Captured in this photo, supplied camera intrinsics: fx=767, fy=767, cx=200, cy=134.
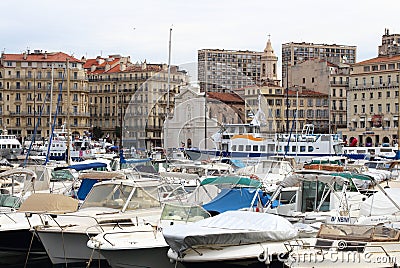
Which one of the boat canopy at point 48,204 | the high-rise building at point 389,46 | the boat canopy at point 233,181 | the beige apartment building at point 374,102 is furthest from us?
the high-rise building at point 389,46

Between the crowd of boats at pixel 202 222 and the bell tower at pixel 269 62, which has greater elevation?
the bell tower at pixel 269 62

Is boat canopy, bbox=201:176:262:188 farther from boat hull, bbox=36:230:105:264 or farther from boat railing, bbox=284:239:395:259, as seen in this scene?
boat railing, bbox=284:239:395:259

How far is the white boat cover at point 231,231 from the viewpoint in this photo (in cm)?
1542

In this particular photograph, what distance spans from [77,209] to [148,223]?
366cm

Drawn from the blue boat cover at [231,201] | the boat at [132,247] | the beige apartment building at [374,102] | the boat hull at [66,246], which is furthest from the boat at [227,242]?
the beige apartment building at [374,102]

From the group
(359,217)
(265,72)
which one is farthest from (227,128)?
(265,72)

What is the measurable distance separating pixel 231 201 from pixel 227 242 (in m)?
6.96

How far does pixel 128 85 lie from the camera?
369 ft

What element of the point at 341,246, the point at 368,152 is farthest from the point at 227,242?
the point at 368,152

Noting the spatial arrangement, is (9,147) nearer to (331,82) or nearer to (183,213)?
(331,82)

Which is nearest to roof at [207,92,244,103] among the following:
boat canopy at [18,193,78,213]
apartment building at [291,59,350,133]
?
boat canopy at [18,193,78,213]

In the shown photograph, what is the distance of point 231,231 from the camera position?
15672mm

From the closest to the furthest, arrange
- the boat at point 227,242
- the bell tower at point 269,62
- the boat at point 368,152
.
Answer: the boat at point 227,242
the boat at point 368,152
the bell tower at point 269,62

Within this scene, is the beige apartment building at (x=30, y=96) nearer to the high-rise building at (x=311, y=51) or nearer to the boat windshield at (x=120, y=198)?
the high-rise building at (x=311, y=51)
